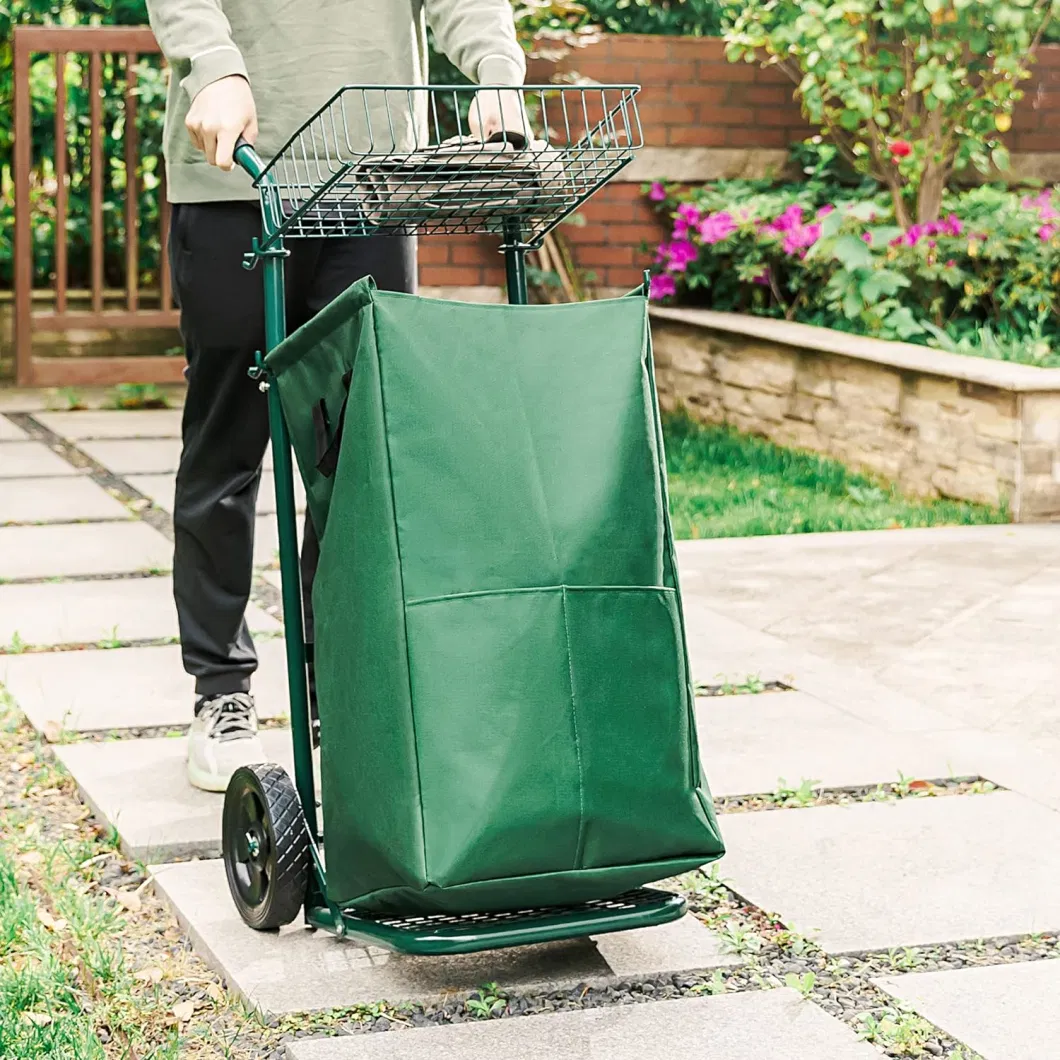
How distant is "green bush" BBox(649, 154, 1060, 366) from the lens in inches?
247

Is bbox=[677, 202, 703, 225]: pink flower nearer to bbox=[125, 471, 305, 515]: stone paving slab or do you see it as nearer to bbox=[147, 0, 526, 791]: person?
bbox=[125, 471, 305, 515]: stone paving slab

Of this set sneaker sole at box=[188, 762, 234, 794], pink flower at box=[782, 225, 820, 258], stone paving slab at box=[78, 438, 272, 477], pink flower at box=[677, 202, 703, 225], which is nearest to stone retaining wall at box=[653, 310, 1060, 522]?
pink flower at box=[782, 225, 820, 258]

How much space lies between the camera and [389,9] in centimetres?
259

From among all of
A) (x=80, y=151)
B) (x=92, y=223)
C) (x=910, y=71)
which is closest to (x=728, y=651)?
(x=910, y=71)

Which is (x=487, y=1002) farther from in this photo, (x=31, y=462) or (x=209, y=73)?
(x=31, y=462)

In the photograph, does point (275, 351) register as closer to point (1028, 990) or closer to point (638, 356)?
point (638, 356)

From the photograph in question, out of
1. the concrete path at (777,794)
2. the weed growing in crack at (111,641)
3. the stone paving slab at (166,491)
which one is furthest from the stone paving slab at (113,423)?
the weed growing in crack at (111,641)

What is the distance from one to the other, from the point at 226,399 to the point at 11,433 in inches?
171

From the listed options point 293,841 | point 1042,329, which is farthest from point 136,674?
point 1042,329

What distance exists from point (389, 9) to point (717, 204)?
4.89 meters

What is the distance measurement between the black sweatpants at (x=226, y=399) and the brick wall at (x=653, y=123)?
4772 mm

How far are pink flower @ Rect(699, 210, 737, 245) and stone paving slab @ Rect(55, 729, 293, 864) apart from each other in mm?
4318

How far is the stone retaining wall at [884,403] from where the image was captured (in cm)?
527

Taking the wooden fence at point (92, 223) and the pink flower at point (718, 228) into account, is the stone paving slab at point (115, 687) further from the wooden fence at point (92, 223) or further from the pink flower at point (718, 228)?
the wooden fence at point (92, 223)
